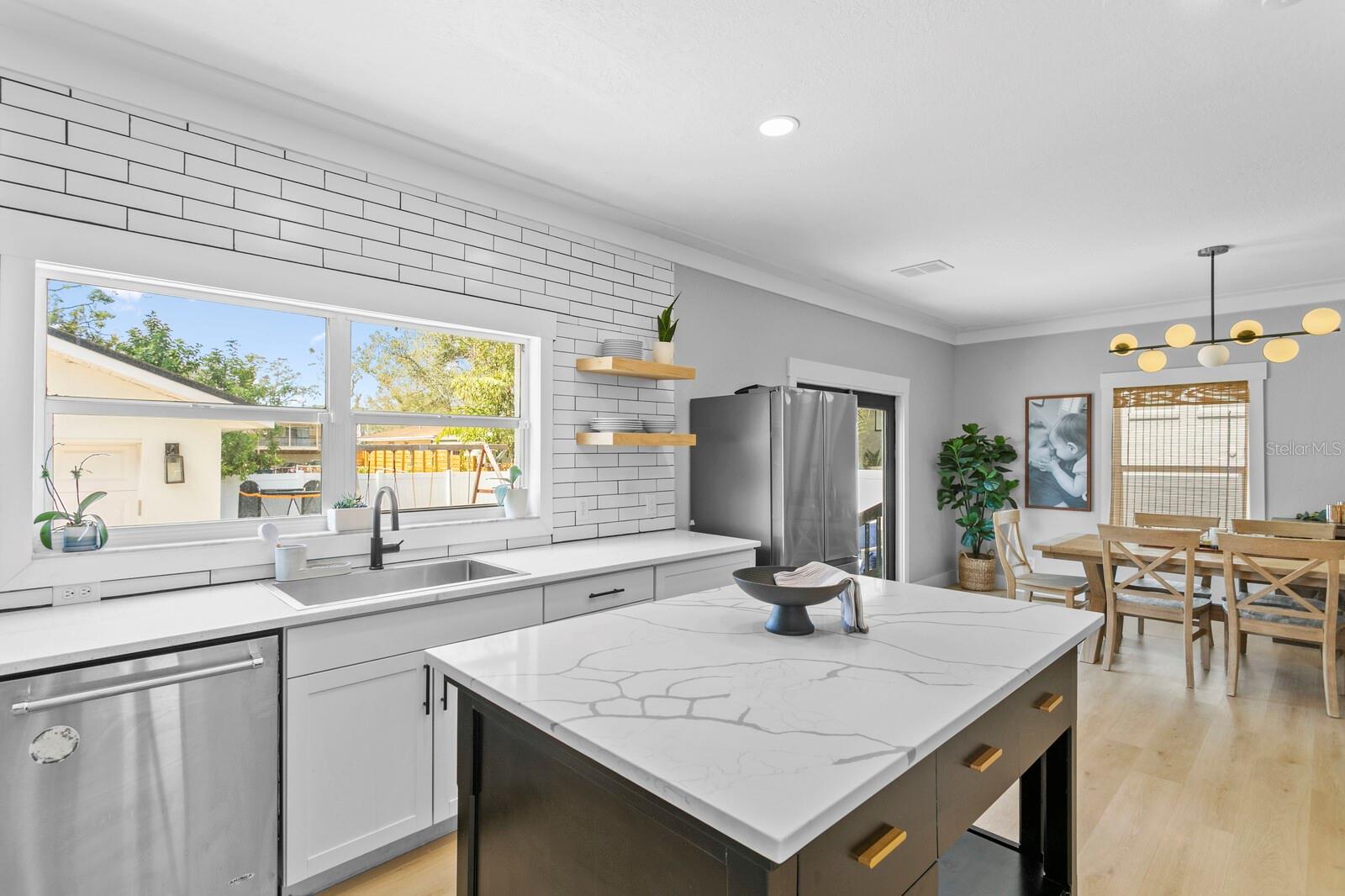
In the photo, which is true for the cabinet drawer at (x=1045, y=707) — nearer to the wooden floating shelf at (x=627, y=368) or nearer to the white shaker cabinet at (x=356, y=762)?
the white shaker cabinet at (x=356, y=762)

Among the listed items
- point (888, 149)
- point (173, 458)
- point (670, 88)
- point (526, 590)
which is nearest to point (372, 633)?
point (526, 590)

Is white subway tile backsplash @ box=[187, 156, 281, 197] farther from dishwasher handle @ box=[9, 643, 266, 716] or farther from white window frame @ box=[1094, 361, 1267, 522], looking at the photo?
white window frame @ box=[1094, 361, 1267, 522]

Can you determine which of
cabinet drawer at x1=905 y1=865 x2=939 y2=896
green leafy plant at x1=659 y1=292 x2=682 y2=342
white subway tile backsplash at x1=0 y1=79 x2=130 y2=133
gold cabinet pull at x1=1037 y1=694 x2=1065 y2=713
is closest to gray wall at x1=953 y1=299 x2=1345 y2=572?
green leafy plant at x1=659 y1=292 x2=682 y2=342

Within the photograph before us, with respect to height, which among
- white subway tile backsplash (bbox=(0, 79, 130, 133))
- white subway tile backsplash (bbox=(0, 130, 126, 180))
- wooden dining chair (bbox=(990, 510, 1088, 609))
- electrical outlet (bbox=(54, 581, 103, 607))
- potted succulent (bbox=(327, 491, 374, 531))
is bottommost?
wooden dining chair (bbox=(990, 510, 1088, 609))

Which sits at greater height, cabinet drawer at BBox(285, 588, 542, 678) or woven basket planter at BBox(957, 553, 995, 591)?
cabinet drawer at BBox(285, 588, 542, 678)

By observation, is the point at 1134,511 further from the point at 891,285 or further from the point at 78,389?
the point at 78,389

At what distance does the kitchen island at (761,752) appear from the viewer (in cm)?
92

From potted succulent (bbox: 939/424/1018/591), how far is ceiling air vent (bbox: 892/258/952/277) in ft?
7.59

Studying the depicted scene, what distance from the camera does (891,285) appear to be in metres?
5.10

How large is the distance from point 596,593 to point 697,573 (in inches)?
24.9

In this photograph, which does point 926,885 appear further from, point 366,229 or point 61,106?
point 61,106

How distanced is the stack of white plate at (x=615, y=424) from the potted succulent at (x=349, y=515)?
3.86ft

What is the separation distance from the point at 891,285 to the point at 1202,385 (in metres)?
2.77

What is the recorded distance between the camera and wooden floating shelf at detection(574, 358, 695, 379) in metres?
3.38
